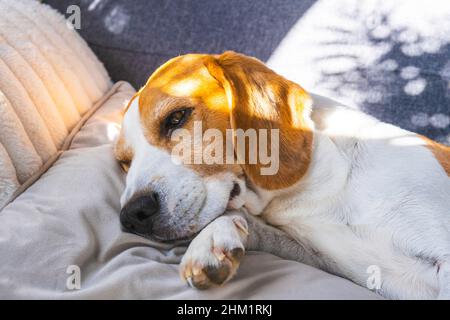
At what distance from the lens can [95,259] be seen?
4.06 ft

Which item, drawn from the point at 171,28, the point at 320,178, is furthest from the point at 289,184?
the point at 171,28

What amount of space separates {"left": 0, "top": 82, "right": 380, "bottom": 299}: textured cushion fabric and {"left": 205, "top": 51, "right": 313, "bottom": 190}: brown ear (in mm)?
236

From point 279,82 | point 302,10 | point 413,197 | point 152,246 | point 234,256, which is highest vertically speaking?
point 302,10

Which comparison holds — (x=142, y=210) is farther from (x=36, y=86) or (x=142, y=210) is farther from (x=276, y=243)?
(x=36, y=86)

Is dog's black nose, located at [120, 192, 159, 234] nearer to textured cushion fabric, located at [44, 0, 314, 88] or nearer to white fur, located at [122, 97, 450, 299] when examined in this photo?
white fur, located at [122, 97, 450, 299]

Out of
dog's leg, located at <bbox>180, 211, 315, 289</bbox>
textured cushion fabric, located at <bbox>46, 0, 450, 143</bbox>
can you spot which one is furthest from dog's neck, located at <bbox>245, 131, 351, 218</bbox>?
textured cushion fabric, located at <bbox>46, 0, 450, 143</bbox>

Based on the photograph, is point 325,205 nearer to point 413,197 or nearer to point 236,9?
point 413,197

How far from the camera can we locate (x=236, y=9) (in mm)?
2387

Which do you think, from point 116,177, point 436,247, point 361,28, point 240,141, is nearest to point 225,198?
point 240,141

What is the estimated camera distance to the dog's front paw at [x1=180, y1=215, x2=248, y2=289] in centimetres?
108

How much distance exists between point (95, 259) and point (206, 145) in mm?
417

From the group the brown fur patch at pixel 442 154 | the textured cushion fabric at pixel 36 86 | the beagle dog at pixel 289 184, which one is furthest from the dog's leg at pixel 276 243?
the textured cushion fabric at pixel 36 86

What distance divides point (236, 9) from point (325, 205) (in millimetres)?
1350

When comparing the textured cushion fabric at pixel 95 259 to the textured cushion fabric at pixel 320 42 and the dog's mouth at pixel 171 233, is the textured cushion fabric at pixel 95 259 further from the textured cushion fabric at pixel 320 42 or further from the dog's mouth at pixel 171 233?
the textured cushion fabric at pixel 320 42
